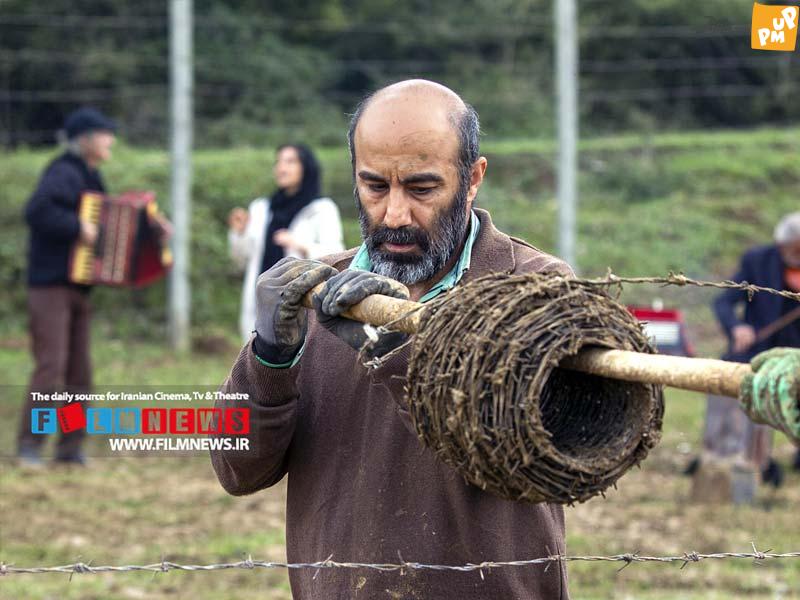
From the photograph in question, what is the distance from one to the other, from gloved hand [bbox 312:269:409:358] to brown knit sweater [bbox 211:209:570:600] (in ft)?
0.57

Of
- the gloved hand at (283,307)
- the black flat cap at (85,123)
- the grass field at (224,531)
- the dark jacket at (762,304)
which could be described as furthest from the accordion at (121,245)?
the gloved hand at (283,307)

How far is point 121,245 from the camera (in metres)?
9.30

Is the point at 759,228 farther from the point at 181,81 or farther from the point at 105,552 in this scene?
the point at 105,552

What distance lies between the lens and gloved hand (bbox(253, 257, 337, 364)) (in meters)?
2.62

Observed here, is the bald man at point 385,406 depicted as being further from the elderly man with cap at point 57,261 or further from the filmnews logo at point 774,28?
the elderly man with cap at point 57,261

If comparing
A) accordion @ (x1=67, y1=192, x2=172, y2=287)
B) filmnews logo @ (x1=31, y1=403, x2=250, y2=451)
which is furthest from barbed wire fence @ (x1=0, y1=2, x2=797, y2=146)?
filmnews logo @ (x1=31, y1=403, x2=250, y2=451)

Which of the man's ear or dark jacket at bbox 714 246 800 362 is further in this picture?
dark jacket at bbox 714 246 800 362

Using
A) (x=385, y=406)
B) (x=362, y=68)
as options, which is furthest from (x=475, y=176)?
(x=362, y=68)

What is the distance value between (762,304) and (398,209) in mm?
6224

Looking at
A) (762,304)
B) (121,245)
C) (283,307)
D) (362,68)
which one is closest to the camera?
(283,307)

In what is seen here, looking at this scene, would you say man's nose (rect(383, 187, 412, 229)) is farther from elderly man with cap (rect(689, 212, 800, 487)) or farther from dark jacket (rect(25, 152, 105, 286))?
dark jacket (rect(25, 152, 105, 286))

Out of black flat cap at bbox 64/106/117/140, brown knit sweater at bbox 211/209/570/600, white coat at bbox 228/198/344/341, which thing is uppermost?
black flat cap at bbox 64/106/117/140

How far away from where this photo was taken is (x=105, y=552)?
6484 millimetres

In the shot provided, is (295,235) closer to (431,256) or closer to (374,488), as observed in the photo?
(431,256)
